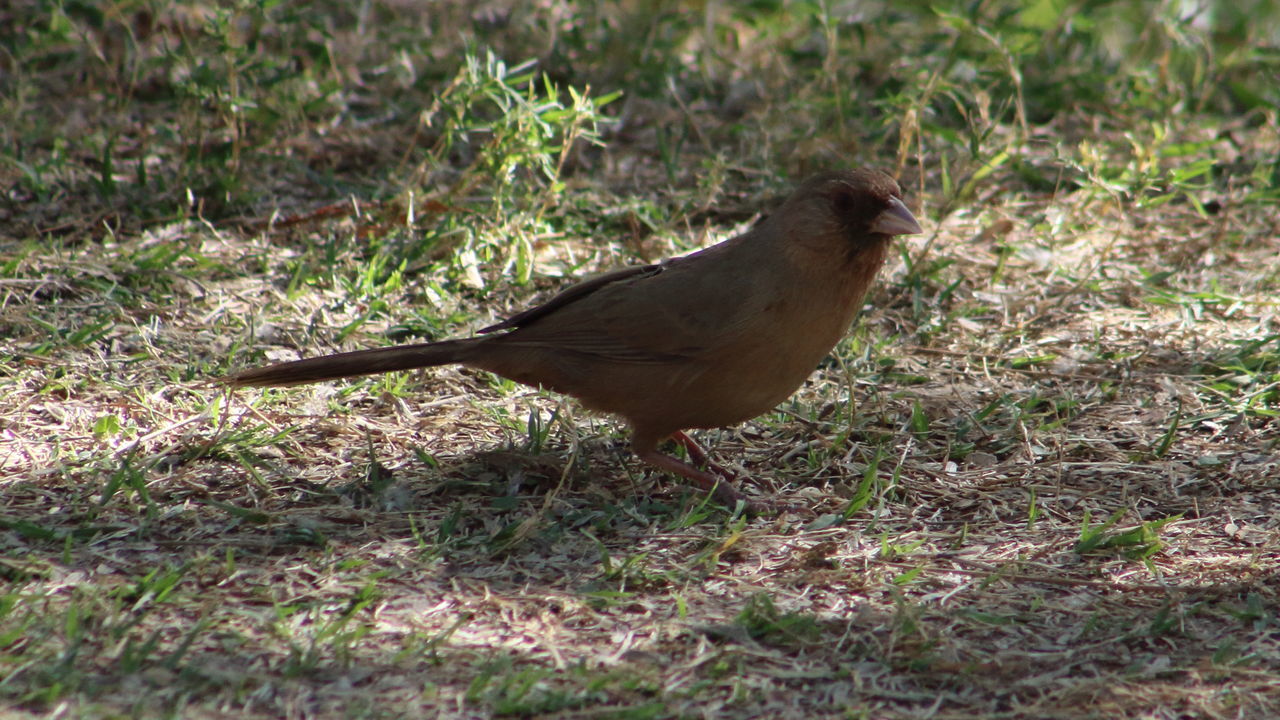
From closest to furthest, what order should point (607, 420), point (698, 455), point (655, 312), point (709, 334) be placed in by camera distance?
point (709, 334) → point (655, 312) → point (698, 455) → point (607, 420)

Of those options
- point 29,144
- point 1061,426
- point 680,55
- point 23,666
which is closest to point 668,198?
point 680,55

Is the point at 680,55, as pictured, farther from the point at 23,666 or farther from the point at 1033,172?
the point at 23,666

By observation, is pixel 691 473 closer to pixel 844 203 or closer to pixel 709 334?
pixel 709 334

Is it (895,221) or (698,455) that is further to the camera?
(698,455)

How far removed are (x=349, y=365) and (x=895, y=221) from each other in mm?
1816

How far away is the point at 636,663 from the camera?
314 centimetres

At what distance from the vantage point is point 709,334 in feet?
13.4

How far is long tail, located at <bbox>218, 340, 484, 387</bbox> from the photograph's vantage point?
4105mm

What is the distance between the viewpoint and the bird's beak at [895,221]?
164 inches

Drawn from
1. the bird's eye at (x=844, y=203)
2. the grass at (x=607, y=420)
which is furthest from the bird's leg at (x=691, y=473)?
the bird's eye at (x=844, y=203)

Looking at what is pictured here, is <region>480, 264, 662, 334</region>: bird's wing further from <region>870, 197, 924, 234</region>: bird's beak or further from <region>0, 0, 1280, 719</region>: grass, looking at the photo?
<region>870, 197, 924, 234</region>: bird's beak

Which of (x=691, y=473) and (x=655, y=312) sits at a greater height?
(x=655, y=312)

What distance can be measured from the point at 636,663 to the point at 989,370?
7.77 ft

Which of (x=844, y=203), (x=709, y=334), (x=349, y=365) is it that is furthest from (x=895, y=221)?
(x=349, y=365)
